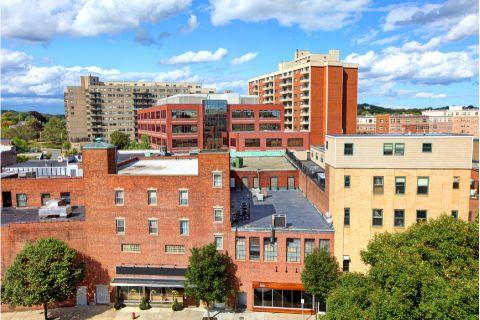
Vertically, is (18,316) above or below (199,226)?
below

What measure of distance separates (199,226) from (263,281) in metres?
8.08

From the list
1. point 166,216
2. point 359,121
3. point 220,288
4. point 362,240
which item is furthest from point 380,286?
point 359,121

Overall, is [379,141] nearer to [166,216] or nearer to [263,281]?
[263,281]

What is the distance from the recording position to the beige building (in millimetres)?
35000

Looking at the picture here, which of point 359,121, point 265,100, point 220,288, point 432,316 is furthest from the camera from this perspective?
point 359,121

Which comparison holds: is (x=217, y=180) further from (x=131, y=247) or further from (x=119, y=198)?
(x=131, y=247)

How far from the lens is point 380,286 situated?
77.3 feet

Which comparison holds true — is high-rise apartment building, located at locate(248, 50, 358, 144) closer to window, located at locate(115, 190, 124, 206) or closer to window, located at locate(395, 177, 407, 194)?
window, located at locate(395, 177, 407, 194)

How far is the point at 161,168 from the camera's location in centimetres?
4359

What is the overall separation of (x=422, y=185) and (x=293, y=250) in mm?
13413

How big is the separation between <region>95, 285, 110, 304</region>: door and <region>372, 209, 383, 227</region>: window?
27097 millimetres

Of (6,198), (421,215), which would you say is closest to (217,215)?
(421,215)

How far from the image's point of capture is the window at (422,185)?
35312mm

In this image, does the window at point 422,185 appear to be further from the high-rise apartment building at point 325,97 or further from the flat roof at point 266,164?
the high-rise apartment building at point 325,97
